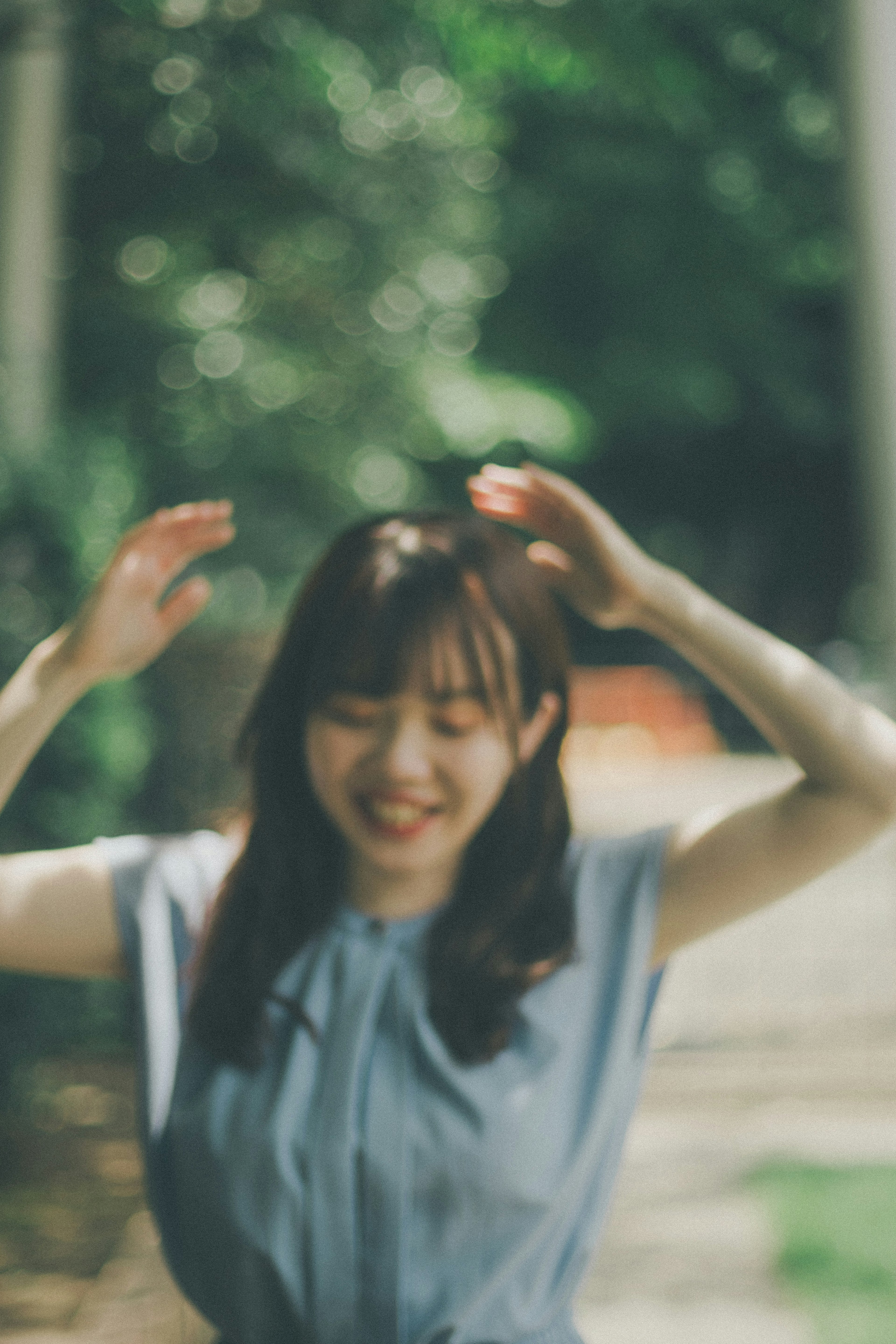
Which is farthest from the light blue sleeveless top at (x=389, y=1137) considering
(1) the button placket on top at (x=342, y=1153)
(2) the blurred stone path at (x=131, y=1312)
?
(2) the blurred stone path at (x=131, y=1312)

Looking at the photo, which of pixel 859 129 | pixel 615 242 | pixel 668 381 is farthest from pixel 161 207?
pixel 668 381

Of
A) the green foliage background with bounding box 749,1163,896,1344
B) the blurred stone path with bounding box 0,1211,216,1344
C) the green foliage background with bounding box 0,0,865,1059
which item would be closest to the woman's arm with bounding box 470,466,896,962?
the blurred stone path with bounding box 0,1211,216,1344

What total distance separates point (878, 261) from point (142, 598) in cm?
401

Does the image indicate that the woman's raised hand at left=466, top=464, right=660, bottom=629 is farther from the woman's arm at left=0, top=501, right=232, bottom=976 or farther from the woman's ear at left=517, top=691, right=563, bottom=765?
the woman's arm at left=0, top=501, right=232, bottom=976

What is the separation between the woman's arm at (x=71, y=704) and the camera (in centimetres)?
165

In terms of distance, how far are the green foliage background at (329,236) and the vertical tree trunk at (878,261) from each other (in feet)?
0.53

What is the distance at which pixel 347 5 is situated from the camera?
563cm

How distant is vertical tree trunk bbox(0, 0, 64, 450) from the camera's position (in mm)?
5613

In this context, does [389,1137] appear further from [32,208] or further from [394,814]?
[32,208]

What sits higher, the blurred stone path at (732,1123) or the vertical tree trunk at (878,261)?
the vertical tree trunk at (878,261)

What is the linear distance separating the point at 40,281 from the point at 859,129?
129 inches

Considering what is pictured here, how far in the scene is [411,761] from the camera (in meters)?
1.50

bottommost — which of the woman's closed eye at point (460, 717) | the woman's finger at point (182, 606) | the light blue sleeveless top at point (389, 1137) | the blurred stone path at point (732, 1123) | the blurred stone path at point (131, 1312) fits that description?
the blurred stone path at point (732, 1123)

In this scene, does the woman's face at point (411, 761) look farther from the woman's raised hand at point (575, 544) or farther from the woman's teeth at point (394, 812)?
the woman's raised hand at point (575, 544)
